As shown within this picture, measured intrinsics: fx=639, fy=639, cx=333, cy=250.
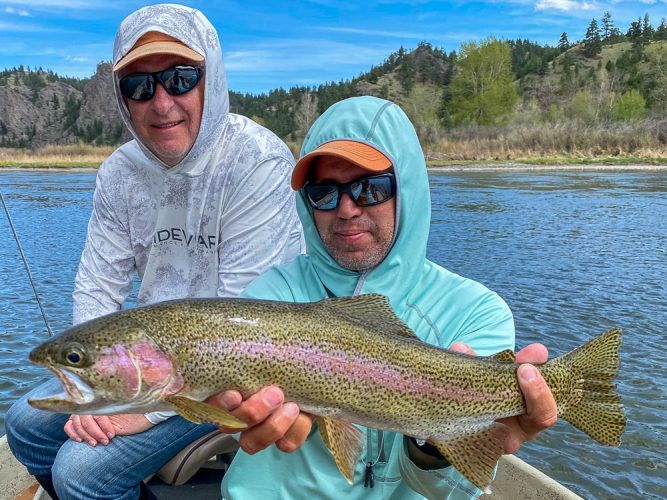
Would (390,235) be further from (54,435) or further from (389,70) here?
(389,70)

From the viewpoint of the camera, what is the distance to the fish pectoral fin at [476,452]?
8.59 feet

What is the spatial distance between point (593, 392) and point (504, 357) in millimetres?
422

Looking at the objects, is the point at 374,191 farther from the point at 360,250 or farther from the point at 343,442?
the point at 343,442

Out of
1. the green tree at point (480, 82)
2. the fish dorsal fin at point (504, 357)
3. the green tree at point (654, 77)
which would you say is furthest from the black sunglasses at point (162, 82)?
the green tree at point (654, 77)

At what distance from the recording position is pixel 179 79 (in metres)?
3.60

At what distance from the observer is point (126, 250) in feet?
13.3

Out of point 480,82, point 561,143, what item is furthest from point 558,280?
point 480,82

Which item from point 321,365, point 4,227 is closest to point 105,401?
point 321,365

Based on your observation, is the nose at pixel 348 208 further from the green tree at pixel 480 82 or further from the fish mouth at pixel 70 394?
the green tree at pixel 480 82

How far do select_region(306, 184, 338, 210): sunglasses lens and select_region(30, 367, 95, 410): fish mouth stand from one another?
4.38 feet

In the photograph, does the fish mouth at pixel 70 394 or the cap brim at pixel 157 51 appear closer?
the fish mouth at pixel 70 394

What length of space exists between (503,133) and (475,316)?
198 feet

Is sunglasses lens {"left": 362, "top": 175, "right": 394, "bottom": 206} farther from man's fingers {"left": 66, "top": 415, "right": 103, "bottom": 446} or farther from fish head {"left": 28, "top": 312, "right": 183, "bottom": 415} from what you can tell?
Answer: man's fingers {"left": 66, "top": 415, "right": 103, "bottom": 446}

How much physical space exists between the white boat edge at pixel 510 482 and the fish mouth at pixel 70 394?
7.66 feet
